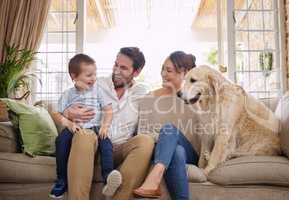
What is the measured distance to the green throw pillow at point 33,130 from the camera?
2.30 meters

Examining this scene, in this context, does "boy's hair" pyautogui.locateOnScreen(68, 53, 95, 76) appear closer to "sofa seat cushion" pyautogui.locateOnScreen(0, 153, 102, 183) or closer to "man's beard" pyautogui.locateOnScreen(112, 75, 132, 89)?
"man's beard" pyautogui.locateOnScreen(112, 75, 132, 89)

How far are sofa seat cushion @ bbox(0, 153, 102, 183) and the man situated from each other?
0.63ft

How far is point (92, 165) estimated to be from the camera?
1987 mm

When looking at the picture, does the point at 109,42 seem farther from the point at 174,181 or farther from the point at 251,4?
the point at 174,181

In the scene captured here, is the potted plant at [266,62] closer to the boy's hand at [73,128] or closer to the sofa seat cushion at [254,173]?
the sofa seat cushion at [254,173]

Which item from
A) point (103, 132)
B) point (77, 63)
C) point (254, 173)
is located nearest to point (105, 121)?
point (103, 132)

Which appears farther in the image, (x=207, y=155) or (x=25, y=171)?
(x=207, y=155)

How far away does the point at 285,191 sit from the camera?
6.70ft

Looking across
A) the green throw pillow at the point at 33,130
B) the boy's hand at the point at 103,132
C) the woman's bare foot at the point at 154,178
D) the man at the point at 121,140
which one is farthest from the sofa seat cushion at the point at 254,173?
the green throw pillow at the point at 33,130

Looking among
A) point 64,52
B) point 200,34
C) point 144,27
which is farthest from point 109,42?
point 64,52

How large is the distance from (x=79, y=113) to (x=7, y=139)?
47cm

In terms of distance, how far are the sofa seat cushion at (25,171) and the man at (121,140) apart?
0.19 m

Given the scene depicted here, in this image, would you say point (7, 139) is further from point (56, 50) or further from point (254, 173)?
point (56, 50)

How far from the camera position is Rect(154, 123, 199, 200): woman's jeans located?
1952 mm
